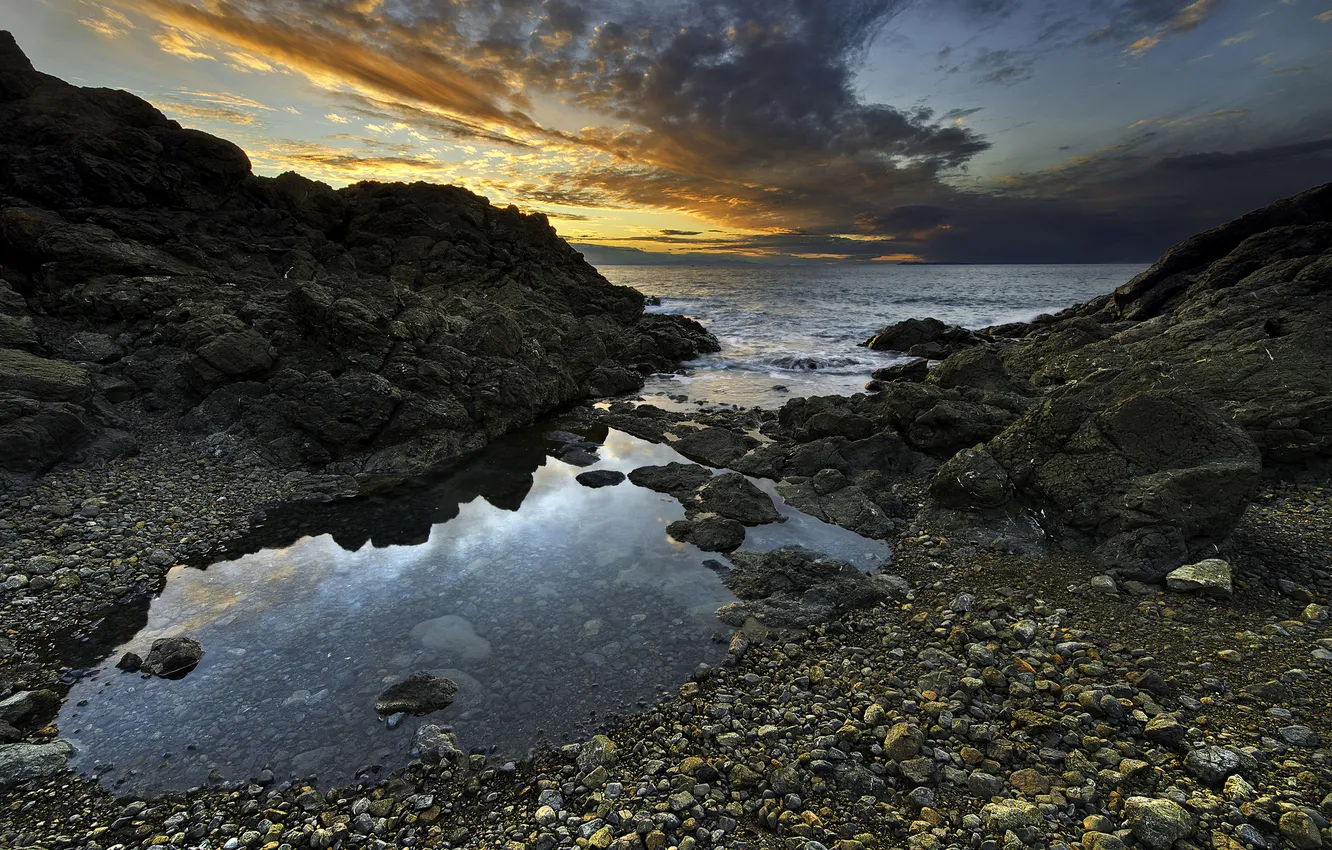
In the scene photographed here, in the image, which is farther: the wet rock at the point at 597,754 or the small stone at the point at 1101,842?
the wet rock at the point at 597,754

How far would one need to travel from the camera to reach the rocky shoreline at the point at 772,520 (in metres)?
5.86

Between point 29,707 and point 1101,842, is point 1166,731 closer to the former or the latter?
point 1101,842

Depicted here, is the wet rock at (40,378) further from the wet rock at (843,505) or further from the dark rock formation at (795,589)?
the wet rock at (843,505)

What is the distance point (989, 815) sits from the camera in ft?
17.7

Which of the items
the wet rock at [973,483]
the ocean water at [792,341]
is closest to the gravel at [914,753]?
the wet rock at [973,483]

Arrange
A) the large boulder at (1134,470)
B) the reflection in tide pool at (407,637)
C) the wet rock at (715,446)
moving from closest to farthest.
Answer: the reflection in tide pool at (407,637), the large boulder at (1134,470), the wet rock at (715,446)

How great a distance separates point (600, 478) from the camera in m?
17.2

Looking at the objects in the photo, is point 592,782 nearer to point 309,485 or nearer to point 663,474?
point 663,474

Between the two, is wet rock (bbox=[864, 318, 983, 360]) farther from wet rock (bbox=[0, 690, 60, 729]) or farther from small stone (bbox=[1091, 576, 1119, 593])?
wet rock (bbox=[0, 690, 60, 729])

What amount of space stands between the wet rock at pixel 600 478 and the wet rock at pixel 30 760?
11.6 m

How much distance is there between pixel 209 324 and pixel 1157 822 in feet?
89.5

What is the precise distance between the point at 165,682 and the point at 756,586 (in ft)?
33.1

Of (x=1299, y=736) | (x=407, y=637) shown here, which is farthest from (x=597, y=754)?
(x=1299, y=736)

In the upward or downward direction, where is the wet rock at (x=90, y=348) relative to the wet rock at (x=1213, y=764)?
upward
